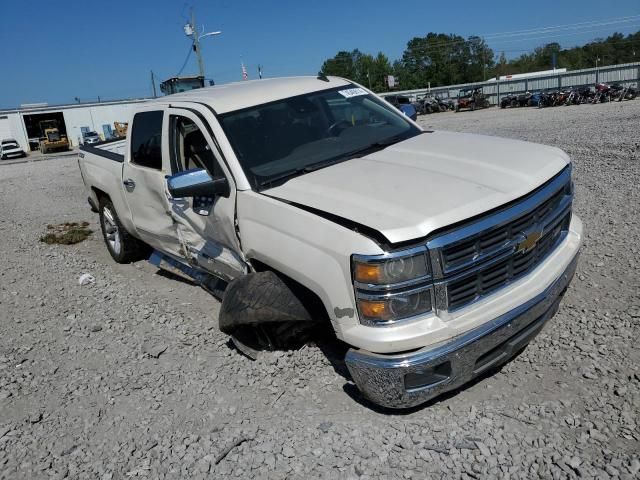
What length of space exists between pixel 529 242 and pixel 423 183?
668 millimetres

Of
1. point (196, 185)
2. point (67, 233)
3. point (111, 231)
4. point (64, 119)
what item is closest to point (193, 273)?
point (196, 185)

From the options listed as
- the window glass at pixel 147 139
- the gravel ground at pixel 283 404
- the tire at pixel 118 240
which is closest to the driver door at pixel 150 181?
the window glass at pixel 147 139

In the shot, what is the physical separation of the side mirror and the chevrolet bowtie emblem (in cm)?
Answer: 187

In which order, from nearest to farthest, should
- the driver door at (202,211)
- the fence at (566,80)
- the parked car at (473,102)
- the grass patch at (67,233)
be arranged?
the driver door at (202,211), the grass patch at (67,233), the fence at (566,80), the parked car at (473,102)

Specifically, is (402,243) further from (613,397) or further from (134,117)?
(134,117)

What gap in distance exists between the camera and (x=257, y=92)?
4336 millimetres

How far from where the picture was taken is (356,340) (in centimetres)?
277

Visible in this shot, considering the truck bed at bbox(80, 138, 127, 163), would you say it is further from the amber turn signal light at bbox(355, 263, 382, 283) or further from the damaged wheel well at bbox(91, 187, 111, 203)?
the amber turn signal light at bbox(355, 263, 382, 283)

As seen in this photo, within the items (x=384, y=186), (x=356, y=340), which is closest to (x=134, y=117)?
(x=384, y=186)

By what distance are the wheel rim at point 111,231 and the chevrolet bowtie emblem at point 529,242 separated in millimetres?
4795

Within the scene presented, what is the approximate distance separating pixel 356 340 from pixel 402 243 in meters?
0.57

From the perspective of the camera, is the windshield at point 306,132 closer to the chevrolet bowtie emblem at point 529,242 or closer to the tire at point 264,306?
the tire at point 264,306

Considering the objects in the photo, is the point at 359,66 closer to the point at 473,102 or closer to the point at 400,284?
the point at 473,102

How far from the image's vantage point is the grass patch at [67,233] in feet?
26.6
